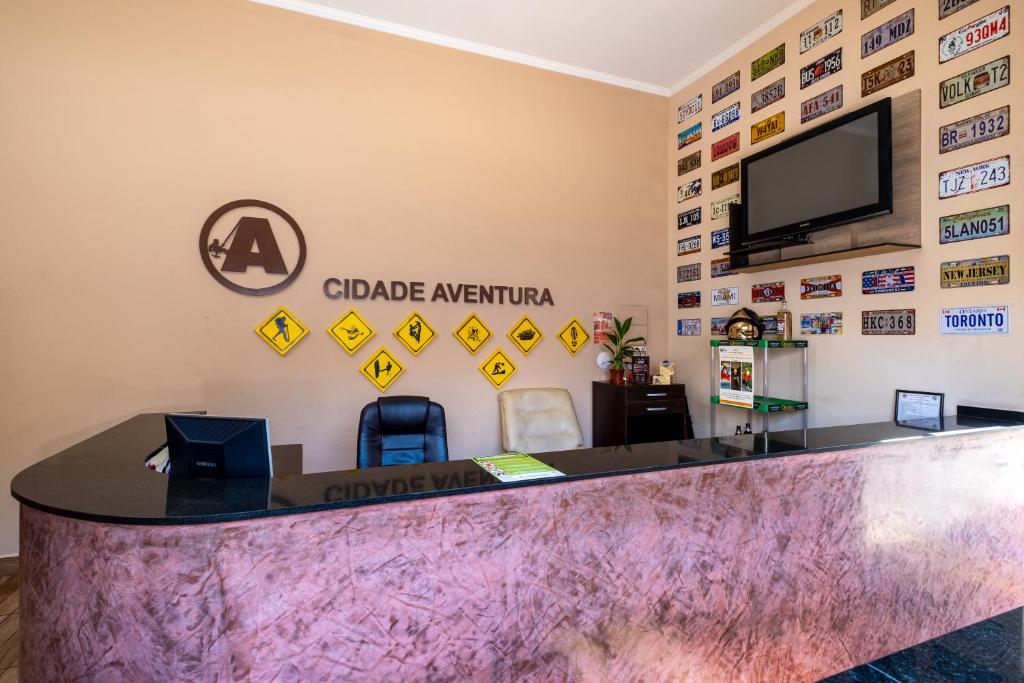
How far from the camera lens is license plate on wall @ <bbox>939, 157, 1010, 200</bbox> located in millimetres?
2242

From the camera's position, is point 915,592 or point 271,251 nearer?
point 915,592

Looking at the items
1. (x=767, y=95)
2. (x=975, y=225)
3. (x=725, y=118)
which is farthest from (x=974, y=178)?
(x=725, y=118)

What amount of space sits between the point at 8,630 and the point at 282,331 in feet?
6.13

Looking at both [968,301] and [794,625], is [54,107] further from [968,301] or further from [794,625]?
[968,301]

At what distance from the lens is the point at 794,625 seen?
1.62 meters

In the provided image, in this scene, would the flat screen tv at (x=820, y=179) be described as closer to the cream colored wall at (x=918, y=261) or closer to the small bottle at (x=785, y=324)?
the cream colored wall at (x=918, y=261)

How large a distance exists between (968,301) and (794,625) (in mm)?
1860

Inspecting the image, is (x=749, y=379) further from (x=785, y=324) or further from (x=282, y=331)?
(x=282, y=331)

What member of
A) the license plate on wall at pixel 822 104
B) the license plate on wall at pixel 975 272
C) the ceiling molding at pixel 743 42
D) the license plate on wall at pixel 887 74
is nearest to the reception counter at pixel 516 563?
the license plate on wall at pixel 975 272

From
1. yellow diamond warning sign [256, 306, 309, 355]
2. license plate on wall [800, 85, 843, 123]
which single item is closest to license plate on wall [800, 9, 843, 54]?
license plate on wall [800, 85, 843, 123]

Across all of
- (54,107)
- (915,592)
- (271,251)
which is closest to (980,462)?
(915,592)

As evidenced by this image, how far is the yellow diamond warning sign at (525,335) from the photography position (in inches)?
148

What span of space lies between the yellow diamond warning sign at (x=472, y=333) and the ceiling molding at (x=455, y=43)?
199 centimetres

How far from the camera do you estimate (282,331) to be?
10.4ft
